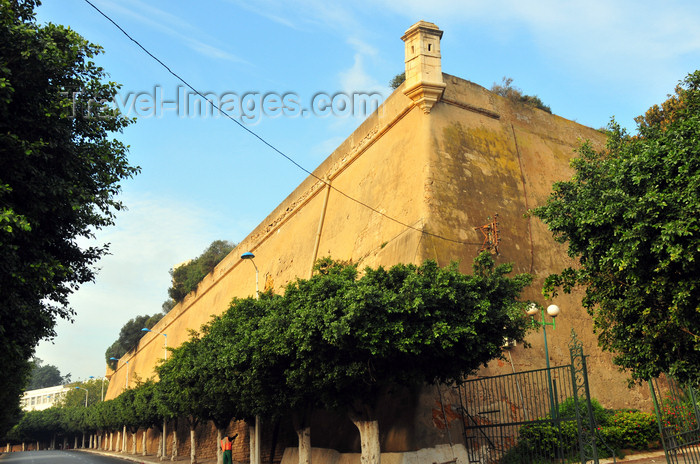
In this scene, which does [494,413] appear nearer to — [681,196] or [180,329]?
[681,196]

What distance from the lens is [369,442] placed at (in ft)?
37.4

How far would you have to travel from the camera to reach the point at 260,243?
31.1 m

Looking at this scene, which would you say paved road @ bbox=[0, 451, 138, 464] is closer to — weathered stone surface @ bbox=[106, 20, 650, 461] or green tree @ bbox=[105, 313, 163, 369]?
weathered stone surface @ bbox=[106, 20, 650, 461]

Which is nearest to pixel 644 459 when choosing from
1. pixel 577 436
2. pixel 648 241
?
pixel 577 436

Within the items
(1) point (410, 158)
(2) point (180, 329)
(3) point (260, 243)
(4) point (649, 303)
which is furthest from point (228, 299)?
(4) point (649, 303)

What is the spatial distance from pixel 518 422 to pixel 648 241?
18.3 ft

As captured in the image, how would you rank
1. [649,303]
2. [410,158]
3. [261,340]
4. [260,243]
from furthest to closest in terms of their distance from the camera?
[260,243], [410,158], [261,340], [649,303]

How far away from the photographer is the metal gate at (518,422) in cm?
1209

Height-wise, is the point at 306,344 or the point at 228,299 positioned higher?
the point at 228,299

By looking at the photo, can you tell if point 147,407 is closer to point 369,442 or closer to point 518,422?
point 369,442

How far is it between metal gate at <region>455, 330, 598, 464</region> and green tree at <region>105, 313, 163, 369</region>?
179ft

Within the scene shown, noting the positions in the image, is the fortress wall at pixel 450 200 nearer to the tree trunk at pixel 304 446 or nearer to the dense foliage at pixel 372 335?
the tree trunk at pixel 304 446

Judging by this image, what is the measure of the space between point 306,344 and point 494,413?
5606 millimetres

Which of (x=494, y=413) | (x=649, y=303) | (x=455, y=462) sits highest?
(x=649, y=303)
